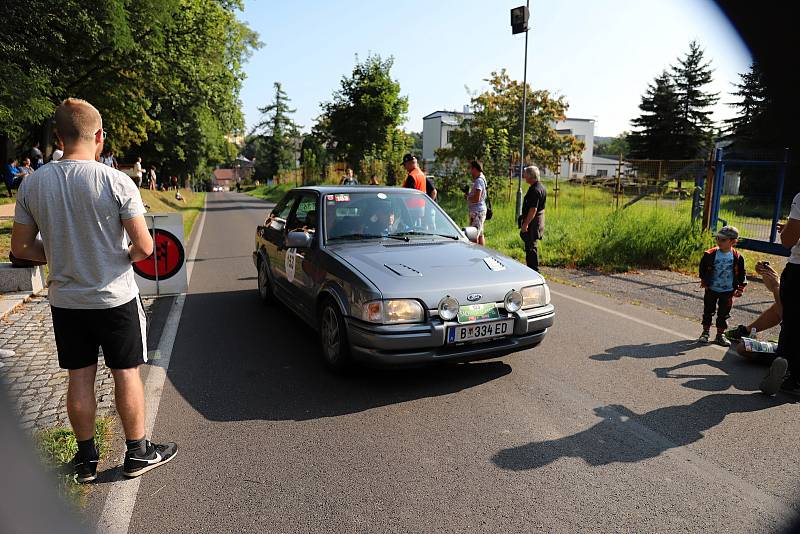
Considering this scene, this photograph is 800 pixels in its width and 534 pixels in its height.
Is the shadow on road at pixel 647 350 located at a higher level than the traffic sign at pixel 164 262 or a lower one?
lower

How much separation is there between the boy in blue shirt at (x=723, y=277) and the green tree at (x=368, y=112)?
25.1m

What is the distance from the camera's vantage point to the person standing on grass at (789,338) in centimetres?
430

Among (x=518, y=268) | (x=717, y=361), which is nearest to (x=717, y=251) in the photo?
(x=717, y=361)

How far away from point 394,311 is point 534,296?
4.23 feet

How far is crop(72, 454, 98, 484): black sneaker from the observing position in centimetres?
307

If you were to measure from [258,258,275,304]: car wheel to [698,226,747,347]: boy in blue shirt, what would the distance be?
497 cm

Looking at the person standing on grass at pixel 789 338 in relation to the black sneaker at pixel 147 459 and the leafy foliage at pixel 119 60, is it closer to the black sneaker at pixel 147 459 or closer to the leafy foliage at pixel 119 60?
the black sneaker at pixel 147 459

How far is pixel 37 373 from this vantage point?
184 inches

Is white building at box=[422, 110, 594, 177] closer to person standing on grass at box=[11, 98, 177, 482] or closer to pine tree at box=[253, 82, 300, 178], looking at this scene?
pine tree at box=[253, 82, 300, 178]

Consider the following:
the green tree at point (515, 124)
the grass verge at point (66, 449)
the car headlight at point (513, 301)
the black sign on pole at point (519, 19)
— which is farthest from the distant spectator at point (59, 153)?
the green tree at point (515, 124)

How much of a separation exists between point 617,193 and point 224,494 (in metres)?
14.6

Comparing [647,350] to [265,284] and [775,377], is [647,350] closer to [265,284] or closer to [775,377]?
[775,377]

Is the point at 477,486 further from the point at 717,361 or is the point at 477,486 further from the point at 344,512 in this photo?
the point at 717,361

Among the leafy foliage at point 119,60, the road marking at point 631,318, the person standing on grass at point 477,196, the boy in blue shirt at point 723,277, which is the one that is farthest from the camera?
the leafy foliage at point 119,60
